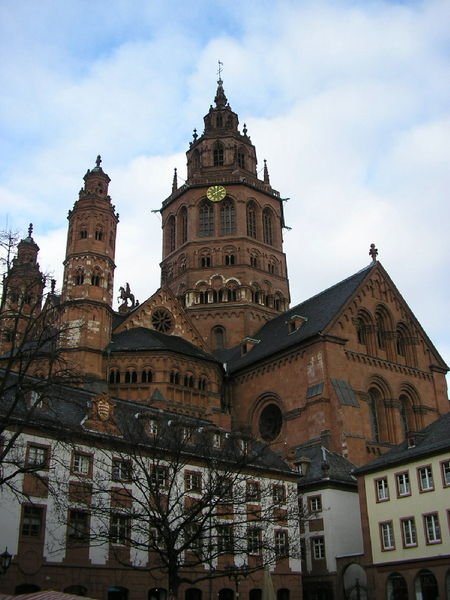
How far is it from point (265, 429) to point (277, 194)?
33450 mm

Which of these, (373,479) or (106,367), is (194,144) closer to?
(106,367)

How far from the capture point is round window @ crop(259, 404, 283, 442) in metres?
56.8

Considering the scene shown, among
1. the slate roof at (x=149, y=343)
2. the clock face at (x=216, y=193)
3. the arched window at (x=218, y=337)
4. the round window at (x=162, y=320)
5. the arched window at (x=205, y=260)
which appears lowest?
the slate roof at (x=149, y=343)

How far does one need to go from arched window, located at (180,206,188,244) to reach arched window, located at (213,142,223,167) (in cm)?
751

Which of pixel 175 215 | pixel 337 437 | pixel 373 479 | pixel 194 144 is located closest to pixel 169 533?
pixel 373 479

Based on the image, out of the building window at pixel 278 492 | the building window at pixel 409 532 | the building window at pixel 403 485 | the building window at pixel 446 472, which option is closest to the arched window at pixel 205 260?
the building window at pixel 278 492

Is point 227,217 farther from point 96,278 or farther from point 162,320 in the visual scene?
point 96,278

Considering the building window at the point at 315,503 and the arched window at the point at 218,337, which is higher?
the arched window at the point at 218,337

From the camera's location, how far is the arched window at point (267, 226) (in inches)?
3115

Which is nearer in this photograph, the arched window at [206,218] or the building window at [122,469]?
the building window at [122,469]

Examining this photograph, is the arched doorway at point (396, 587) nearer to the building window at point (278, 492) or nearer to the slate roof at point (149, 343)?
the building window at point (278, 492)

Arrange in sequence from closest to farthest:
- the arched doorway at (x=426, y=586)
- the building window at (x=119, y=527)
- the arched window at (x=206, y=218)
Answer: the building window at (x=119, y=527) < the arched doorway at (x=426, y=586) < the arched window at (x=206, y=218)

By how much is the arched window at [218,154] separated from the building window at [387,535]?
174 ft

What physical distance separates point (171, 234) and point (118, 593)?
52.7 metres
